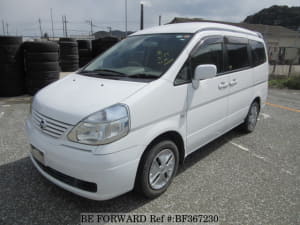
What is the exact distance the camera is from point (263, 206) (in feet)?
7.83

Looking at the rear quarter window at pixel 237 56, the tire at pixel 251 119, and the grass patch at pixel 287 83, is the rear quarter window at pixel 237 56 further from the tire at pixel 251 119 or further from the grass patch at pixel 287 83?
the grass patch at pixel 287 83

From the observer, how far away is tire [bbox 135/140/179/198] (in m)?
2.22

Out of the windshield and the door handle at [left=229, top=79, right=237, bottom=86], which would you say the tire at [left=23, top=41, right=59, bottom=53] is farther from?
the door handle at [left=229, top=79, right=237, bottom=86]

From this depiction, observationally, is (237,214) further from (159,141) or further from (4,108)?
(4,108)

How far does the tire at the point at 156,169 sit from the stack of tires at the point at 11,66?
235 inches

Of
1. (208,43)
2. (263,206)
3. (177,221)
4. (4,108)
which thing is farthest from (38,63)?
(263,206)

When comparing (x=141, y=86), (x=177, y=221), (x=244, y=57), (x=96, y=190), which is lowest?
(x=177, y=221)

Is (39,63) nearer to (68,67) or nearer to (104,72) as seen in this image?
(104,72)

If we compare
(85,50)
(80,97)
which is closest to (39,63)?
(80,97)

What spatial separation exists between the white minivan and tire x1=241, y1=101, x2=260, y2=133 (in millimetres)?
871

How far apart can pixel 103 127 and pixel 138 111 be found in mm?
351

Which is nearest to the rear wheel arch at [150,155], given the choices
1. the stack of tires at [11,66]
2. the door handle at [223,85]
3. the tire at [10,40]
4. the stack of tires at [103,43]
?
the door handle at [223,85]

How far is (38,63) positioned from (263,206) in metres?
6.51

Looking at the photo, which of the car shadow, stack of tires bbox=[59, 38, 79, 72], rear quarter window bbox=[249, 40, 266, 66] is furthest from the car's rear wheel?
stack of tires bbox=[59, 38, 79, 72]
